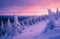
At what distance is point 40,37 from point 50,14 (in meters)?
1.19

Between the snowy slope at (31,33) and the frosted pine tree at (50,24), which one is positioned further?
the snowy slope at (31,33)

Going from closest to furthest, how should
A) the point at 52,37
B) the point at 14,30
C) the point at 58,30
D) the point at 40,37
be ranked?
the point at 52,37 < the point at 40,37 < the point at 58,30 < the point at 14,30

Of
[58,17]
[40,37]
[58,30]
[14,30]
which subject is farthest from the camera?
[14,30]

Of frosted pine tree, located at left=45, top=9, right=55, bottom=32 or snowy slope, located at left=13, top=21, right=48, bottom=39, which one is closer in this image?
frosted pine tree, located at left=45, top=9, right=55, bottom=32

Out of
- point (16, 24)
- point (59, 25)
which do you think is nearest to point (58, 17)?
point (59, 25)

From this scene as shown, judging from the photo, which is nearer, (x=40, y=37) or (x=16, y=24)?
(x=40, y=37)

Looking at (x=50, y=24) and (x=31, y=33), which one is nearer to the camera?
(x=50, y=24)

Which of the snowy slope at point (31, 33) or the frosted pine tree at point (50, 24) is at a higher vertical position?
the frosted pine tree at point (50, 24)

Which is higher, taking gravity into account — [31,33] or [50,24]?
[50,24]

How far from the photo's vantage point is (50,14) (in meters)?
6.08

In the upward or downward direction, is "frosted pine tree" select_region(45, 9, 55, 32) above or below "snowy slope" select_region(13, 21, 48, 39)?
above

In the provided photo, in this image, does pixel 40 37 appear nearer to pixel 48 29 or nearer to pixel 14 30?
pixel 48 29

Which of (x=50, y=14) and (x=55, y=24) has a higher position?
(x=50, y=14)

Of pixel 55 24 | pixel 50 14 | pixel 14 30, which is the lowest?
pixel 14 30
